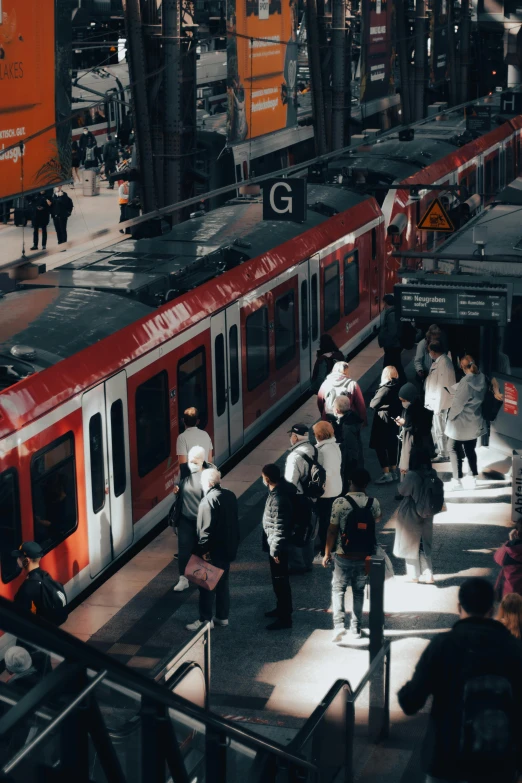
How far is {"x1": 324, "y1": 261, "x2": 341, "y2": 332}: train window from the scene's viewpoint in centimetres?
1906

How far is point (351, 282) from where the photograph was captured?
20.6m

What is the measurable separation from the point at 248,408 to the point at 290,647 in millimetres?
5560

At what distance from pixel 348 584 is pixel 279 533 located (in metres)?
0.71

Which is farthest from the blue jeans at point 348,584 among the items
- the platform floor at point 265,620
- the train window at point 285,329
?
the train window at point 285,329

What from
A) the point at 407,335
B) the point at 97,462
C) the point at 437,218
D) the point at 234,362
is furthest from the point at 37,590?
the point at 437,218

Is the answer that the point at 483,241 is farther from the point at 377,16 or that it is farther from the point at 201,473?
the point at 377,16

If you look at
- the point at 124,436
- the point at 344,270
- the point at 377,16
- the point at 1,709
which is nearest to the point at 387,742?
the point at 124,436

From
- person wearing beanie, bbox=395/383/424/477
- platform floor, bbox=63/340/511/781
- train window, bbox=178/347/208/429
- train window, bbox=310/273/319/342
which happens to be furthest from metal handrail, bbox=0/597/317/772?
train window, bbox=310/273/319/342

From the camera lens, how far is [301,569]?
12.1 metres

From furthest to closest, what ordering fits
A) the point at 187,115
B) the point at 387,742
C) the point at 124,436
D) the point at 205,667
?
the point at 187,115 → the point at 124,436 → the point at 387,742 → the point at 205,667

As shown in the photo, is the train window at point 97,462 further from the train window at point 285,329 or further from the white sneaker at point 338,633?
the train window at point 285,329

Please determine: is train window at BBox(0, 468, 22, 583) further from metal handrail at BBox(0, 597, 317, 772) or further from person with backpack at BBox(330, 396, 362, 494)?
metal handrail at BBox(0, 597, 317, 772)

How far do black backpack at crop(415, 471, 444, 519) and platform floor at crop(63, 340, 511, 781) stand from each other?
89 centimetres

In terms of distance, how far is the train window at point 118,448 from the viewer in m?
11.9
